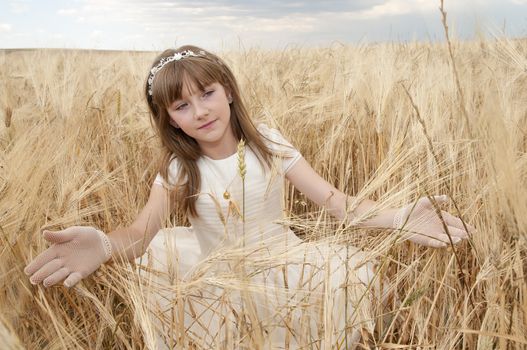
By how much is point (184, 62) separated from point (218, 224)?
1.55ft

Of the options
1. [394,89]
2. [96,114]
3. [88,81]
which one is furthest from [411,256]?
[88,81]

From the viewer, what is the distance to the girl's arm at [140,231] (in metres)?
1.14

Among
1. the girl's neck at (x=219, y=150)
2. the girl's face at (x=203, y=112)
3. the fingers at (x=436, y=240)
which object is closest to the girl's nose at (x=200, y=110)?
the girl's face at (x=203, y=112)

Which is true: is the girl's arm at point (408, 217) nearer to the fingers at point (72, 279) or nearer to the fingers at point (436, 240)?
the fingers at point (436, 240)

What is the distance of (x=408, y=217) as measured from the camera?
0.83 m

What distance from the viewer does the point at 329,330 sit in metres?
0.71

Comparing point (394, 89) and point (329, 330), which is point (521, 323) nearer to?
point (329, 330)

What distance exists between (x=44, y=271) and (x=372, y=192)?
2.13 feet

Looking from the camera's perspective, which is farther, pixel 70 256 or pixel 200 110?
pixel 200 110

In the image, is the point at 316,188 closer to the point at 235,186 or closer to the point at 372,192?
the point at 235,186

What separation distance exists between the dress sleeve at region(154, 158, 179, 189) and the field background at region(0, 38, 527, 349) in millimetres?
109

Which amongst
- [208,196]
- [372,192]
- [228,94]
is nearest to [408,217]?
[372,192]

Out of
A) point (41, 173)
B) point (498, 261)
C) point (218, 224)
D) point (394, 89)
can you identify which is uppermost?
point (394, 89)

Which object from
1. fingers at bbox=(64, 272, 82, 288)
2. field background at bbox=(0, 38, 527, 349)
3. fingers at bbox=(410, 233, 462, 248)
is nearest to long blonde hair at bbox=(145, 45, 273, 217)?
field background at bbox=(0, 38, 527, 349)
